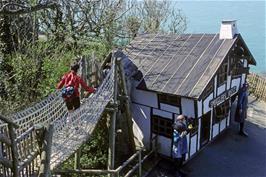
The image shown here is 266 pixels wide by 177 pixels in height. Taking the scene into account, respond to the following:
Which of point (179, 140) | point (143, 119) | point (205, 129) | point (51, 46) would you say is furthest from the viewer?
point (51, 46)

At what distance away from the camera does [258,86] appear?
2056 cm

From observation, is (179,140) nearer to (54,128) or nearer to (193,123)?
(193,123)

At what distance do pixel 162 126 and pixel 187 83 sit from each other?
185 cm

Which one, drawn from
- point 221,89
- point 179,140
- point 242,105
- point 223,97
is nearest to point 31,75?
point 179,140

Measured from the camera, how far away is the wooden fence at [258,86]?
20188mm

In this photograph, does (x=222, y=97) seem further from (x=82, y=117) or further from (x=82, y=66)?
(x=82, y=117)

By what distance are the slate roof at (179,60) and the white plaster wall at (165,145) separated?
1789mm

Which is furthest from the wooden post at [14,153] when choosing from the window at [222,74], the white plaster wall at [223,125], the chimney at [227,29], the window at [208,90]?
the white plaster wall at [223,125]

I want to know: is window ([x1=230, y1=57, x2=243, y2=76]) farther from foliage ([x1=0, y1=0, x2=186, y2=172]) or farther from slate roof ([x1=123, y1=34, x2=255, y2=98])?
foliage ([x1=0, y1=0, x2=186, y2=172])

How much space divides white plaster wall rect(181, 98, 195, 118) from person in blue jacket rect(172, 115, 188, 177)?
25.8 inches

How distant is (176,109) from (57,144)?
584cm

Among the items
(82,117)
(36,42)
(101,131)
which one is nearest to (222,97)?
(101,131)

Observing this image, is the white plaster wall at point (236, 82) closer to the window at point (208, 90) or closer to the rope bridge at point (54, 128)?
the window at point (208, 90)

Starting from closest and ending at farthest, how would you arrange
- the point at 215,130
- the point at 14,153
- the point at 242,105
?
the point at 14,153, the point at 215,130, the point at 242,105
